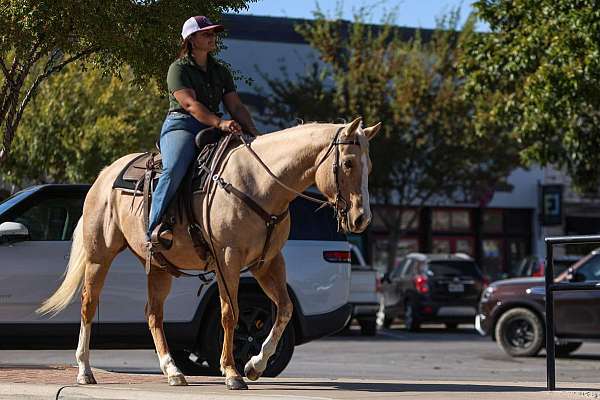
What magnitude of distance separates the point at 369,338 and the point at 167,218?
15.8 metres

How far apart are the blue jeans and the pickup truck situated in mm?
16220

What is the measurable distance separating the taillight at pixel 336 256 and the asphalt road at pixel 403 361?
1438 mm

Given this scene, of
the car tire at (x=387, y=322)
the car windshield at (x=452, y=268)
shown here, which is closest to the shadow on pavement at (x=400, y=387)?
the car windshield at (x=452, y=268)

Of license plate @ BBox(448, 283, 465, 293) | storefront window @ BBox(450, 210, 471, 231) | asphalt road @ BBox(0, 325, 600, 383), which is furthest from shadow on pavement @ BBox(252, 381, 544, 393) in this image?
storefront window @ BBox(450, 210, 471, 231)

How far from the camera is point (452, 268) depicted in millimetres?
28125

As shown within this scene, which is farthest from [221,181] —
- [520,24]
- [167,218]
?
[520,24]

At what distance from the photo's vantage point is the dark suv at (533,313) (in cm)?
1734

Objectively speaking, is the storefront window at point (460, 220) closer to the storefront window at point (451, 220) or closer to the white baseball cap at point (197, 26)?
the storefront window at point (451, 220)

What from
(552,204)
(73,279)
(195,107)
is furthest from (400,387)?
(552,204)

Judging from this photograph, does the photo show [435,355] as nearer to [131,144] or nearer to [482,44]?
[482,44]

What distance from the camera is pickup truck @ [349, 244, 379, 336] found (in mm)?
25453

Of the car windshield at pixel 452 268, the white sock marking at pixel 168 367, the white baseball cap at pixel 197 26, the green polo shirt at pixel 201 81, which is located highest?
the white baseball cap at pixel 197 26

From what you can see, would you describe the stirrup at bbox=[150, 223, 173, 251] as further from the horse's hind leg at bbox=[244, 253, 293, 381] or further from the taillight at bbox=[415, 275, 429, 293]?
the taillight at bbox=[415, 275, 429, 293]

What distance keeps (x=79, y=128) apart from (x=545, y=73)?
11187 millimetres
